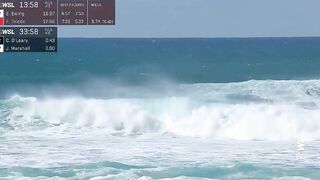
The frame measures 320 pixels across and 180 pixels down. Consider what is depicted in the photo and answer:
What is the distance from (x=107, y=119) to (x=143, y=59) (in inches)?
1340

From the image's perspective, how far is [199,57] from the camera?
2235 inches

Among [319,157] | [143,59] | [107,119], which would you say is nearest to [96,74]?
[143,59]

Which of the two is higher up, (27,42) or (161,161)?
(27,42)

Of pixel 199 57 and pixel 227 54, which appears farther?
pixel 227 54

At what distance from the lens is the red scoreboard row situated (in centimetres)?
1262

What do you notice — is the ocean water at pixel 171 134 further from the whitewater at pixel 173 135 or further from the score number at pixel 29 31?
the score number at pixel 29 31

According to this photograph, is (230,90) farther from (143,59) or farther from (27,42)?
(143,59)

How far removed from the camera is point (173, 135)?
17719 millimetres
